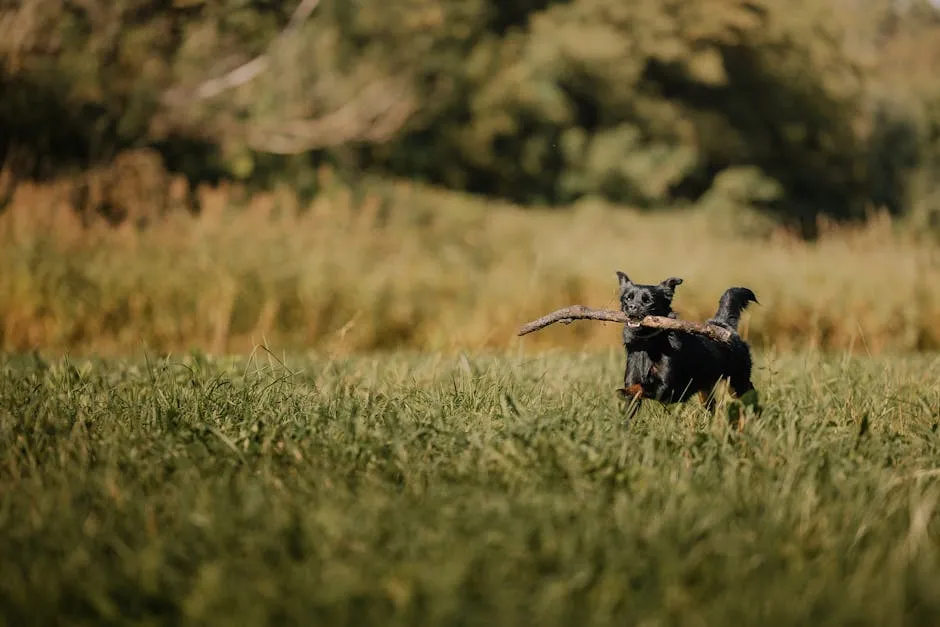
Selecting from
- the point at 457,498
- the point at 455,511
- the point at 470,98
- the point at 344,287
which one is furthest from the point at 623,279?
the point at 470,98

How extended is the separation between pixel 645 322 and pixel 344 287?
5411 mm

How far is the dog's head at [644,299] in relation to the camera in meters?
3.70

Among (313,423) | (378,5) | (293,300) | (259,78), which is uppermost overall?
(378,5)

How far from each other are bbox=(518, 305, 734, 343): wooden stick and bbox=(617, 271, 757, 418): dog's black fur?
0.23ft

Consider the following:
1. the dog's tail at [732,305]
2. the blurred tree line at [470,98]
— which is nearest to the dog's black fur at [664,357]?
the dog's tail at [732,305]

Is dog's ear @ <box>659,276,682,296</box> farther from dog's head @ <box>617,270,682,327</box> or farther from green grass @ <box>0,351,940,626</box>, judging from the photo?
green grass @ <box>0,351,940,626</box>

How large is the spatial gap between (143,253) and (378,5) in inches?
431

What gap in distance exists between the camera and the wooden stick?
348 centimetres

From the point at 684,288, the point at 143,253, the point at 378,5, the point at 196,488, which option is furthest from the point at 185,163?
the point at 196,488

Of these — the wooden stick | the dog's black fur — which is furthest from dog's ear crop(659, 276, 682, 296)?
the wooden stick

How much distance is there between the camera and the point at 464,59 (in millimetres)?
21141

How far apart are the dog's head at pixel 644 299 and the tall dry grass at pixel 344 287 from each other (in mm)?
2451

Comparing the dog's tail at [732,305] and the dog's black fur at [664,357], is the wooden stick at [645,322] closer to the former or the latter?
the dog's black fur at [664,357]

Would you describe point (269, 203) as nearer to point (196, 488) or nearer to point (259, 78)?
point (259, 78)
